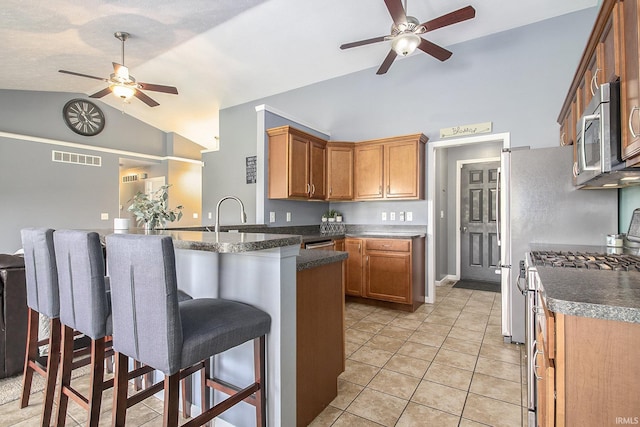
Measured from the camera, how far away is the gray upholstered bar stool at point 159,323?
1.11 metres

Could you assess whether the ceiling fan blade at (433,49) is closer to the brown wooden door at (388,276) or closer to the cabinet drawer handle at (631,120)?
the brown wooden door at (388,276)

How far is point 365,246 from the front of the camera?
161 inches

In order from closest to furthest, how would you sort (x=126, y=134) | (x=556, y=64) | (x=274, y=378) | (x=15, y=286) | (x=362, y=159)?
(x=274, y=378), (x=15, y=286), (x=556, y=64), (x=362, y=159), (x=126, y=134)

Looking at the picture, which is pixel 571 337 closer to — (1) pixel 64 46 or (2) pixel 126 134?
(1) pixel 64 46

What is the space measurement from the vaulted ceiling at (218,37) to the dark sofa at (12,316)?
8.74ft

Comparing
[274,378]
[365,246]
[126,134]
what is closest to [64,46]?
[126,134]

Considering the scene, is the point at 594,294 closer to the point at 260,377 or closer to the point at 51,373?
the point at 260,377

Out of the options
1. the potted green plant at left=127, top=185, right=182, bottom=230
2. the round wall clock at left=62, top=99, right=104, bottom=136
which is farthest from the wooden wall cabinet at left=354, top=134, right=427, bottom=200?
the round wall clock at left=62, top=99, right=104, bottom=136

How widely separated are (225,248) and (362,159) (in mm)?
3527

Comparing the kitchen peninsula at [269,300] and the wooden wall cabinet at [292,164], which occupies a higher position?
the wooden wall cabinet at [292,164]

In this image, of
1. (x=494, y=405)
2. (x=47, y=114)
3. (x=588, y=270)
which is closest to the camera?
(x=588, y=270)

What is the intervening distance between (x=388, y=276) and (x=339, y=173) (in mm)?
1595

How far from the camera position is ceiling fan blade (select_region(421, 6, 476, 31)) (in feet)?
8.52
